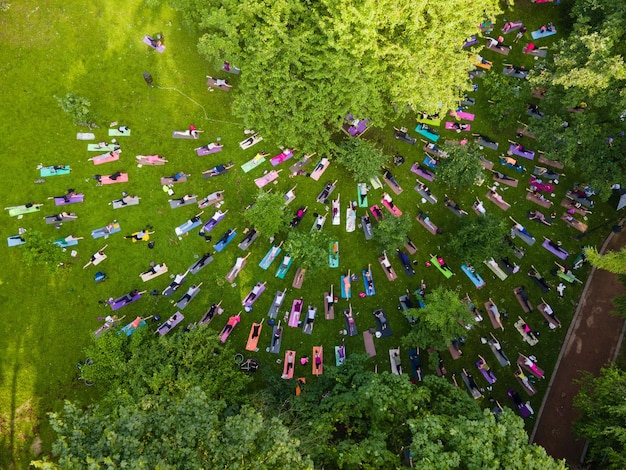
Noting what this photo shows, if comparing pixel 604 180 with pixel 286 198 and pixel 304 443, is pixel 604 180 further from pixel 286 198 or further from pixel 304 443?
pixel 304 443

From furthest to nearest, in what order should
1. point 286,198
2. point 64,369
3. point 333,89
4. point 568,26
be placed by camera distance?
point 568,26 → point 286,198 → point 64,369 → point 333,89

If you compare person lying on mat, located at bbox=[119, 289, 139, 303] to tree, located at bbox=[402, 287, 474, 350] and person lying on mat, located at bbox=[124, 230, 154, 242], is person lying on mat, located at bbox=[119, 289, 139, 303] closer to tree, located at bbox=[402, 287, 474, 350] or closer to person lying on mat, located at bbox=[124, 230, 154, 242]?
person lying on mat, located at bbox=[124, 230, 154, 242]

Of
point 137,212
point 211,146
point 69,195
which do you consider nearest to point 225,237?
point 137,212

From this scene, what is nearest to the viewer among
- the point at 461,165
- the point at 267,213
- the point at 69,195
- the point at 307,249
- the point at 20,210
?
the point at 307,249

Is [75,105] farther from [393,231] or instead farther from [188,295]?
[393,231]

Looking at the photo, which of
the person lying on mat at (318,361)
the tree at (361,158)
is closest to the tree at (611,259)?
the tree at (361,158)

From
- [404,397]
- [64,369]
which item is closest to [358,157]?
[404,397]

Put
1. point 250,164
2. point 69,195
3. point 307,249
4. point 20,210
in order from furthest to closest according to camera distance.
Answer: point 250,164 → point 69,195 → point 20,210 → point 307,249
